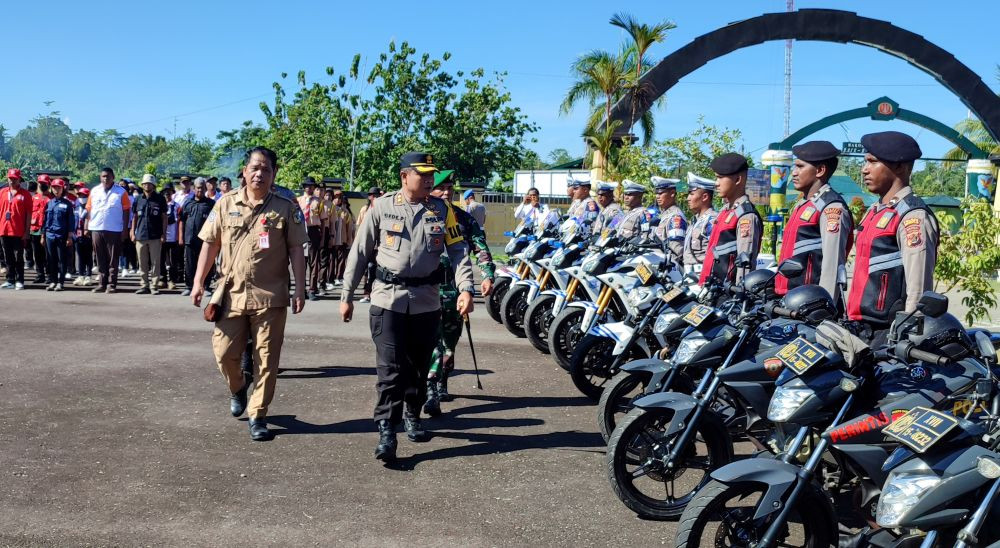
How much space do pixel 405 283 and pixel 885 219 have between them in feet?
9.69

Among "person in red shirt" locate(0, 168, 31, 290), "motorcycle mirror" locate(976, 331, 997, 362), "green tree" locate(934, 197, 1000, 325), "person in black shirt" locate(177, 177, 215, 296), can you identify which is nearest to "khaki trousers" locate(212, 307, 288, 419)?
"motorcycle mirror" locate(976, 331, 997, 362)

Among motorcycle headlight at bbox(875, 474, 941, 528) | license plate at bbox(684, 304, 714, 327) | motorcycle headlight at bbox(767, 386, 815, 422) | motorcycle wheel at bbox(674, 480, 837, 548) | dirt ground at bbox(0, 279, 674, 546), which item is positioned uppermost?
license plate at bbox(684, 304, 714, 327)

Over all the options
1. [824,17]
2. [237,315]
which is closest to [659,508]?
[237,315]

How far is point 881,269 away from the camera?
16.3ft

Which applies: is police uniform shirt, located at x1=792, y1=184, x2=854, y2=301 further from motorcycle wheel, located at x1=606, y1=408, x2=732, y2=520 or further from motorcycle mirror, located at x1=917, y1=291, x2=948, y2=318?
motorcycle mirror, located at x1=917, y1=291, x2=948, y2=318

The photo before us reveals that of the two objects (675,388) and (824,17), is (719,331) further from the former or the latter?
(824,17)

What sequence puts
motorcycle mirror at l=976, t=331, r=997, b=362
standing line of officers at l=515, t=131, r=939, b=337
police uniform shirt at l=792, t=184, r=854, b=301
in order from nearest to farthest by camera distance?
motorcycle mirror at l=976, t=331, r=997, b=362 → standing line of officers at l=515, t=131, r=939, b=337 → police uniform shirt at l=792, t=184, r=854, b=301

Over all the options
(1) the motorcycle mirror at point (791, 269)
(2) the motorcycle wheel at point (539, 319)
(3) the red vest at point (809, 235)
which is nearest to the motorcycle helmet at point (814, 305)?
(1) the motorcycle mirror at point (791, 269)

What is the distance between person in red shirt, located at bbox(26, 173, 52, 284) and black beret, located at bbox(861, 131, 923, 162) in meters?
13.1

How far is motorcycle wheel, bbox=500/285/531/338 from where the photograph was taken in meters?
9.61

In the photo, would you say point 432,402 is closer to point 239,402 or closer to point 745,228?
point 239,402

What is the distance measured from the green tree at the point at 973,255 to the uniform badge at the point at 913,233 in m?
3.71

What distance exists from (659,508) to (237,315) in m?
3.10

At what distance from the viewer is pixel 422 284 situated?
567 cm
